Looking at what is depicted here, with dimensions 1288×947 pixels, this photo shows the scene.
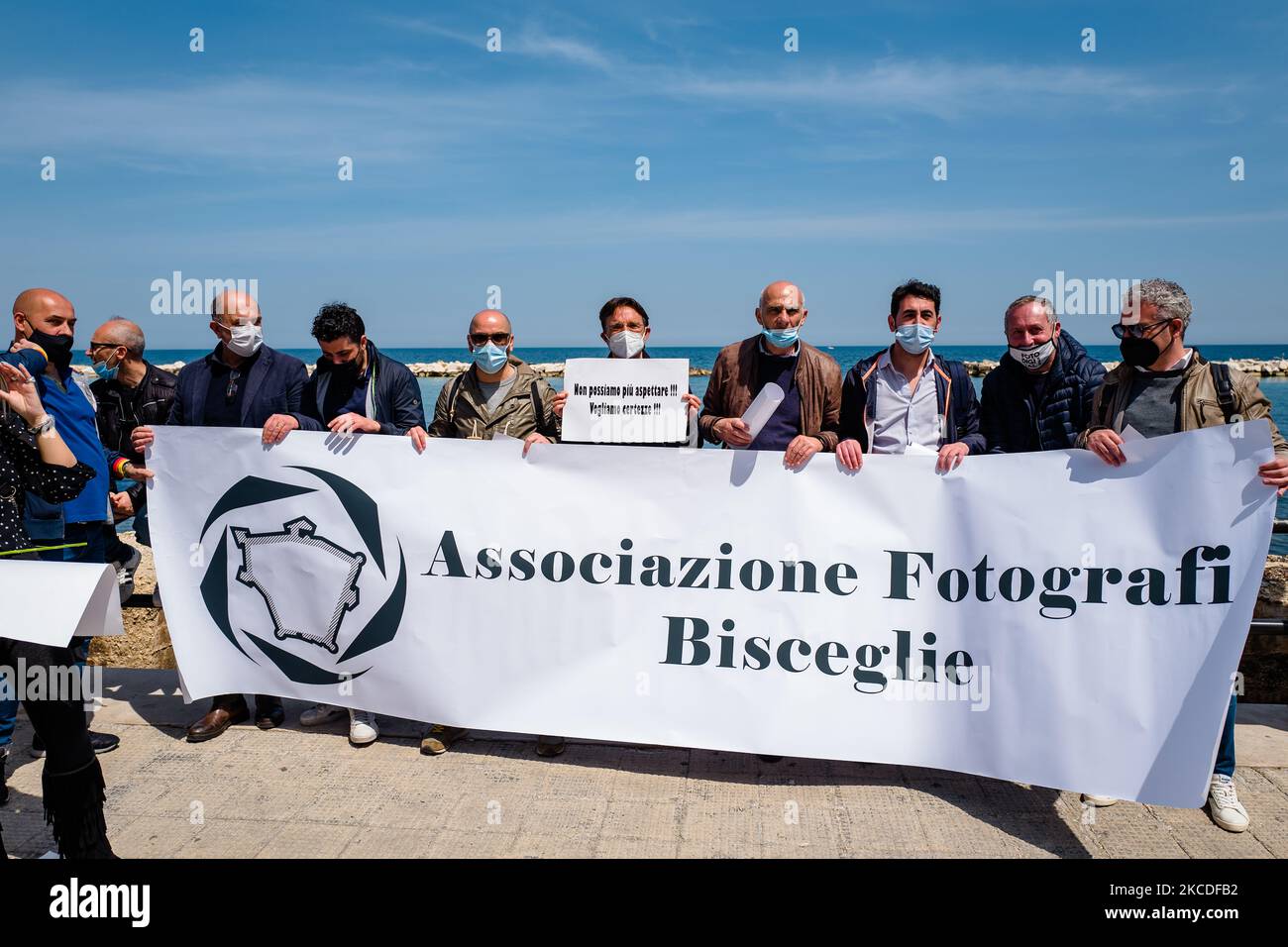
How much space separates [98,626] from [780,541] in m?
2.70

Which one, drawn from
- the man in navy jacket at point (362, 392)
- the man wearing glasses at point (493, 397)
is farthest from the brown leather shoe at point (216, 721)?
the man in navy jacket at point (362, 392)

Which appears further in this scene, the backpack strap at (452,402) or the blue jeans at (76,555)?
the backpack strap at (452,402)

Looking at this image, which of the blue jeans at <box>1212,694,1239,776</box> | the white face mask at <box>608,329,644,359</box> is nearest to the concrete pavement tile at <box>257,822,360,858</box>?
the white face mask at <box>608,329,644,359</box>

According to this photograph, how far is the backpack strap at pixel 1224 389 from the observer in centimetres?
359

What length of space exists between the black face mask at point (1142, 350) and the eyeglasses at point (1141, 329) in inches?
0.8

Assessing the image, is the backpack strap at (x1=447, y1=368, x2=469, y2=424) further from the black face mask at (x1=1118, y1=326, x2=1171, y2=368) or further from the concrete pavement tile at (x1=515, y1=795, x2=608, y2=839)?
the black face mask at (x1=1118, y1=326, x2=1171, y2=368)

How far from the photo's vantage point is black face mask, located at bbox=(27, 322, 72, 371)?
3.98m

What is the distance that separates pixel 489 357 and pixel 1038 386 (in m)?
2.68

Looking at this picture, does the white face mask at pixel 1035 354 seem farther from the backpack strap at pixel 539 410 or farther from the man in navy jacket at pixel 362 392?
the man in navy jacket at pixel 362 392

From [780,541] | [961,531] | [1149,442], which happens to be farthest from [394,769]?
[1149,442]

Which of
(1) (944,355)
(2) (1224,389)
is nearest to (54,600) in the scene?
(2) (1224,389)

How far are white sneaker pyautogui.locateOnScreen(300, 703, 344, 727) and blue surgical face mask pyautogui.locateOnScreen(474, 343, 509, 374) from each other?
1945 mm

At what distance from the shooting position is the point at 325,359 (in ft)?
15.1

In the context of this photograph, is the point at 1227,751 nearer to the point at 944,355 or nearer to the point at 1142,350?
the point at 1142,350
